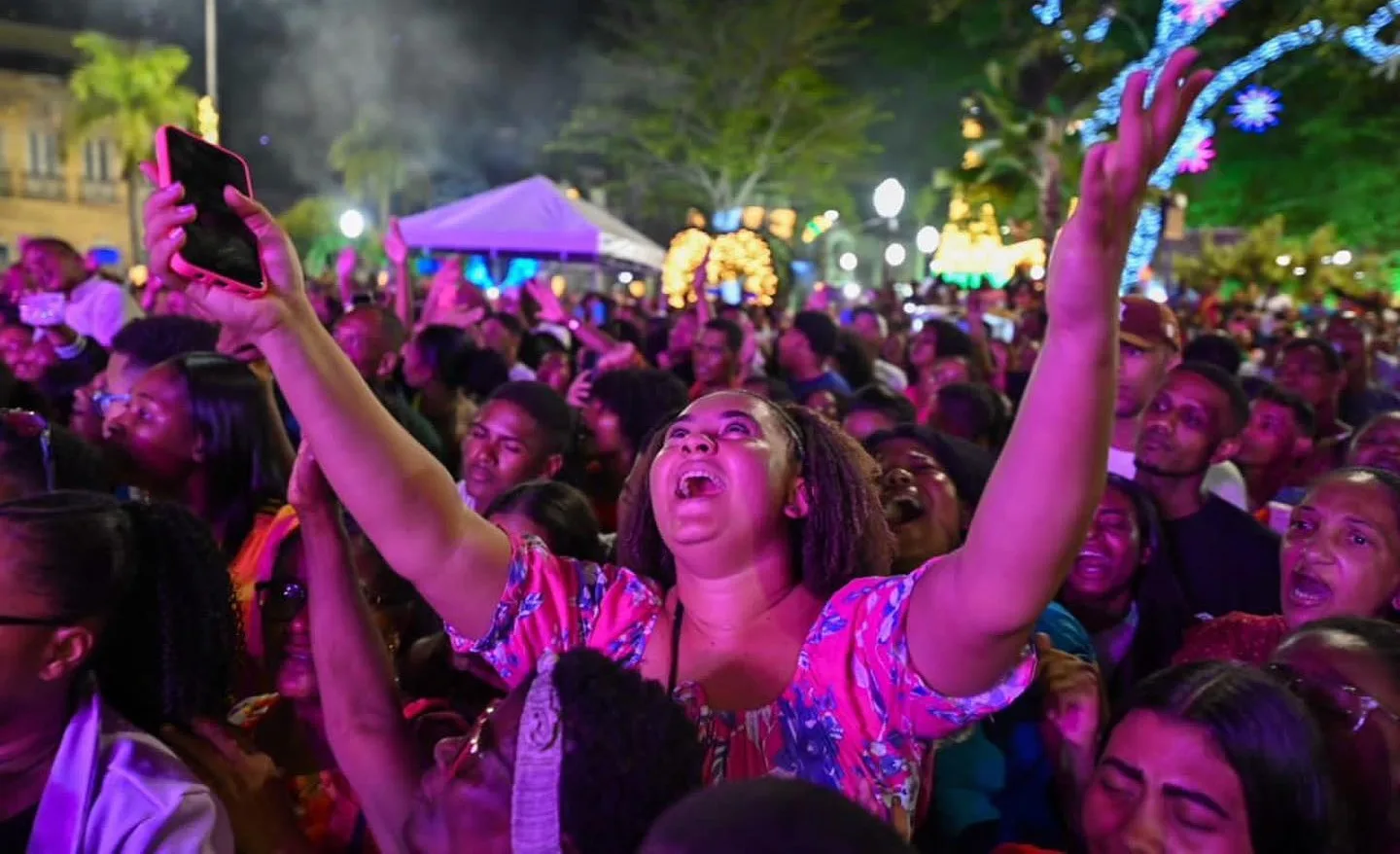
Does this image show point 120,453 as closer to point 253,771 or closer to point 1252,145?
point 253,771

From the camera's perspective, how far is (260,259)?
1.96 meters

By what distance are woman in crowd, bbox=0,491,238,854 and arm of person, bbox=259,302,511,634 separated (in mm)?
415

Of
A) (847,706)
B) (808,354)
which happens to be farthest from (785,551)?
(808,354)

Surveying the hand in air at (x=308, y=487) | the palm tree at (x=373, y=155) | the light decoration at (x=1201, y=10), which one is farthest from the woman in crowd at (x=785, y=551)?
the palm tree at (x=373, y=155)

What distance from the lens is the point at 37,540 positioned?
1.86 m

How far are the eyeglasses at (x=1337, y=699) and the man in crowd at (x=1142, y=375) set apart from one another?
7.30ft

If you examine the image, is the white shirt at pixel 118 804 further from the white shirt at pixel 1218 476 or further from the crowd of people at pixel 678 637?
the white shirt at pixel 1218 476

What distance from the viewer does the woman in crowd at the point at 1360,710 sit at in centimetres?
192

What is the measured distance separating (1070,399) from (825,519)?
727mm

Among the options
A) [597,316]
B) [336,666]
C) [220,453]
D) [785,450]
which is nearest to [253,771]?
[336,666]

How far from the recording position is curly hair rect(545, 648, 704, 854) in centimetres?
137

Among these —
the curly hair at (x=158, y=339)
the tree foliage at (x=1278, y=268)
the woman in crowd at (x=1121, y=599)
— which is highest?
the tree foliage at (x=1278, y=268)

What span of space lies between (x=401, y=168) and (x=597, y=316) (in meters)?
35.1

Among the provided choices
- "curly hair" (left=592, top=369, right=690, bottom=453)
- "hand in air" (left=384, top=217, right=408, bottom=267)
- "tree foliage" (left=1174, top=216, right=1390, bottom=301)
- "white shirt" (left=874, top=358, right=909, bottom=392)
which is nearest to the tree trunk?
"tree foliage" (left=1174, top=216, right=1390, bottom=301)
